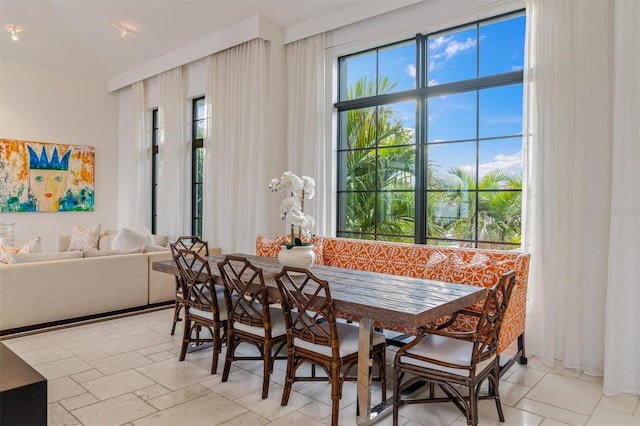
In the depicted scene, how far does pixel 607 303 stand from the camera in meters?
→ 3.02

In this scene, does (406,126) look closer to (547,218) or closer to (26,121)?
(547,218)

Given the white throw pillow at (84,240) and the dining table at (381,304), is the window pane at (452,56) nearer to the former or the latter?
the dining table at (381,304)

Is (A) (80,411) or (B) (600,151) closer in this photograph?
(A) (80,411)

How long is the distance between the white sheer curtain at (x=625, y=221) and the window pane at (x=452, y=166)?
1.32 metres

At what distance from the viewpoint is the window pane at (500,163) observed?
12.8 ft

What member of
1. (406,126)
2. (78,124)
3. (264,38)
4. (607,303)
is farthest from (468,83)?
(78,124)

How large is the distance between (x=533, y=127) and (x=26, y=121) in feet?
24.0

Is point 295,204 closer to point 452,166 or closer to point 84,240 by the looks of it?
point 452,166

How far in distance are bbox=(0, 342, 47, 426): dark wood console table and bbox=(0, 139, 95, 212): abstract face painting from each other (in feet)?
19.6

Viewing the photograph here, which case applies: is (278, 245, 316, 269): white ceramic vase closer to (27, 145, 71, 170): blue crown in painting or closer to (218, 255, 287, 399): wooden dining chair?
(218, 255, 287, 399): wooden dining chair

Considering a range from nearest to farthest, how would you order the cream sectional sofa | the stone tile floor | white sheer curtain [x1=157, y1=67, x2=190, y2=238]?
the stone tile floor
the cream sectional sofa
white sheer curtain [x1=157, y1=67, x2=190, y2=238]

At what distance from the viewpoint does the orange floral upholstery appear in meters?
3.15

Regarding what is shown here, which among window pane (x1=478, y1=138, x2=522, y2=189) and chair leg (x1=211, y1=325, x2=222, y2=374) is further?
window pane (x1=478, y1=138, x2=522, y2=189)

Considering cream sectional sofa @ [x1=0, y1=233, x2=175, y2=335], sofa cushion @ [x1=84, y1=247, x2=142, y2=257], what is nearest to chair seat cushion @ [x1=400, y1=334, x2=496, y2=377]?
cream sectional sofa @ [x1=0, y1=233, x2=175, y2=335]
